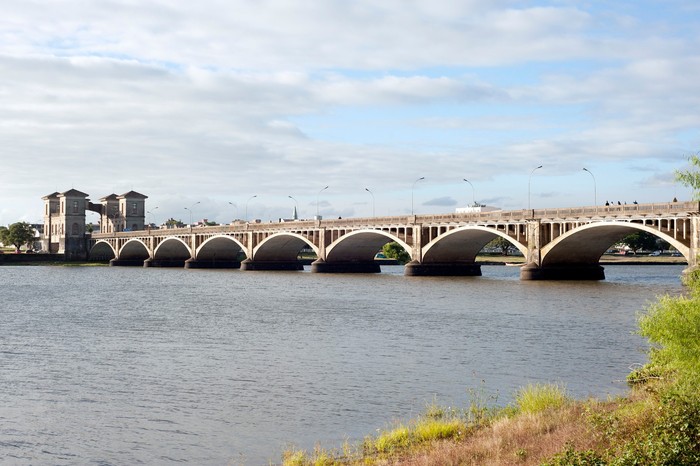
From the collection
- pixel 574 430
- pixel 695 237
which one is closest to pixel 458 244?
pixel 695 237

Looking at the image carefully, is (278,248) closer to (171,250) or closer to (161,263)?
(171,250)

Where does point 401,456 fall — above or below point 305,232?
below

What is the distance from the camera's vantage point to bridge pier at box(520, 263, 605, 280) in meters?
86.6

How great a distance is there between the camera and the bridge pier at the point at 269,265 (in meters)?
138

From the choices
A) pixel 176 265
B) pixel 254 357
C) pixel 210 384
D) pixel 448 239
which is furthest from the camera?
pixel 176 265

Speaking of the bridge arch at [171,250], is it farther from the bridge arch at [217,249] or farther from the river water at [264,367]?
the river water at [264,367]

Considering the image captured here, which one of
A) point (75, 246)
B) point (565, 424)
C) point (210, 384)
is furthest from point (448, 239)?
point (75, 246)

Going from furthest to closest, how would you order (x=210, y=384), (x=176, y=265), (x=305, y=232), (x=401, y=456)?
(x=176, y=265) < (x=305, y=232) < (x=210, y=384) < (x=401, y=456)

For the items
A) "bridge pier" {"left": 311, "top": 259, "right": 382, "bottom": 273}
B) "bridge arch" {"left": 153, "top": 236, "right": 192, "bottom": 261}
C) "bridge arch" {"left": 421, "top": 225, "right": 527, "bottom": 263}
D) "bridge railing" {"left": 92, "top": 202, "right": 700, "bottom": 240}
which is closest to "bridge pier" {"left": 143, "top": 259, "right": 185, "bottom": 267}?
"bridge arch" {"left": 153, "top": 236, "right": 192, "bottom": 261}

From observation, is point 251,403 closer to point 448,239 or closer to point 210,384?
point 210,384

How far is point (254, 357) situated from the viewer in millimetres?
35969

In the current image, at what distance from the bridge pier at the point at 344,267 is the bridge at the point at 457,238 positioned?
0.14 meters

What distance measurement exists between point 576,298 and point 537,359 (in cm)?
3207

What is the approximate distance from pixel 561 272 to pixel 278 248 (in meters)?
60.3
